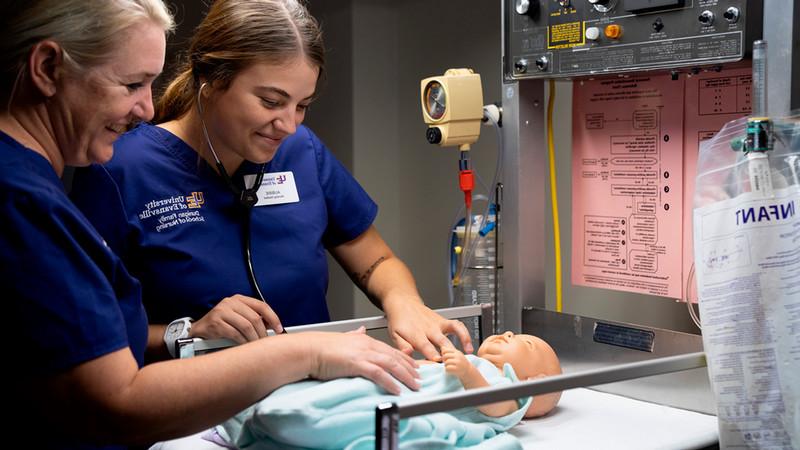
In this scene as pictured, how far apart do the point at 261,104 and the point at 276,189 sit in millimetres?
263

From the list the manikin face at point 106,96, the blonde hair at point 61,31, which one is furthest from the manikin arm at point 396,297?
the blonde hair at point 61,31

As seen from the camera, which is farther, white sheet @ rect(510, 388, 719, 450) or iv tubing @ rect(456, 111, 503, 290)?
iv tubing @ rect(456, 111, 503, 290)

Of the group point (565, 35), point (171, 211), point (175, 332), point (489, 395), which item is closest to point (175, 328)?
Answer: point (175, 332)

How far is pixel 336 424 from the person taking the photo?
116 centimetres

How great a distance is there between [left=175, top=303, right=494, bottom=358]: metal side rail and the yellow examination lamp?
1.40 feet

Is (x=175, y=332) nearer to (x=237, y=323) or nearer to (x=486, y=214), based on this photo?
(x=237, y=323)

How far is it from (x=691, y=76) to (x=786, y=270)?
673 mm

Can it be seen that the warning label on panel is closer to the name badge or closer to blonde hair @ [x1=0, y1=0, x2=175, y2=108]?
the name badge

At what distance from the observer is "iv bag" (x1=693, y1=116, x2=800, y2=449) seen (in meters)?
1.27

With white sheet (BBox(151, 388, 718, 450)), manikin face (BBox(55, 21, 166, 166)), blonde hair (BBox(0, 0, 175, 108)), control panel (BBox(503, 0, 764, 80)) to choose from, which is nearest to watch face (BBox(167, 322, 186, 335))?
white sheet (BBox(151, 388, 718, 450))

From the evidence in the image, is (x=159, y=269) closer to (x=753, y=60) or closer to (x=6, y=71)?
(x=6, y=71)

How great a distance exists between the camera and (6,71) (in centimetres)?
108

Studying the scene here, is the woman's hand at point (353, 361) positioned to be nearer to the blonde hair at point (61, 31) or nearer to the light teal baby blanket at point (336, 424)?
the light teal baby blanket at point (336, 424)

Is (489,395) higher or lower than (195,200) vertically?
lower
